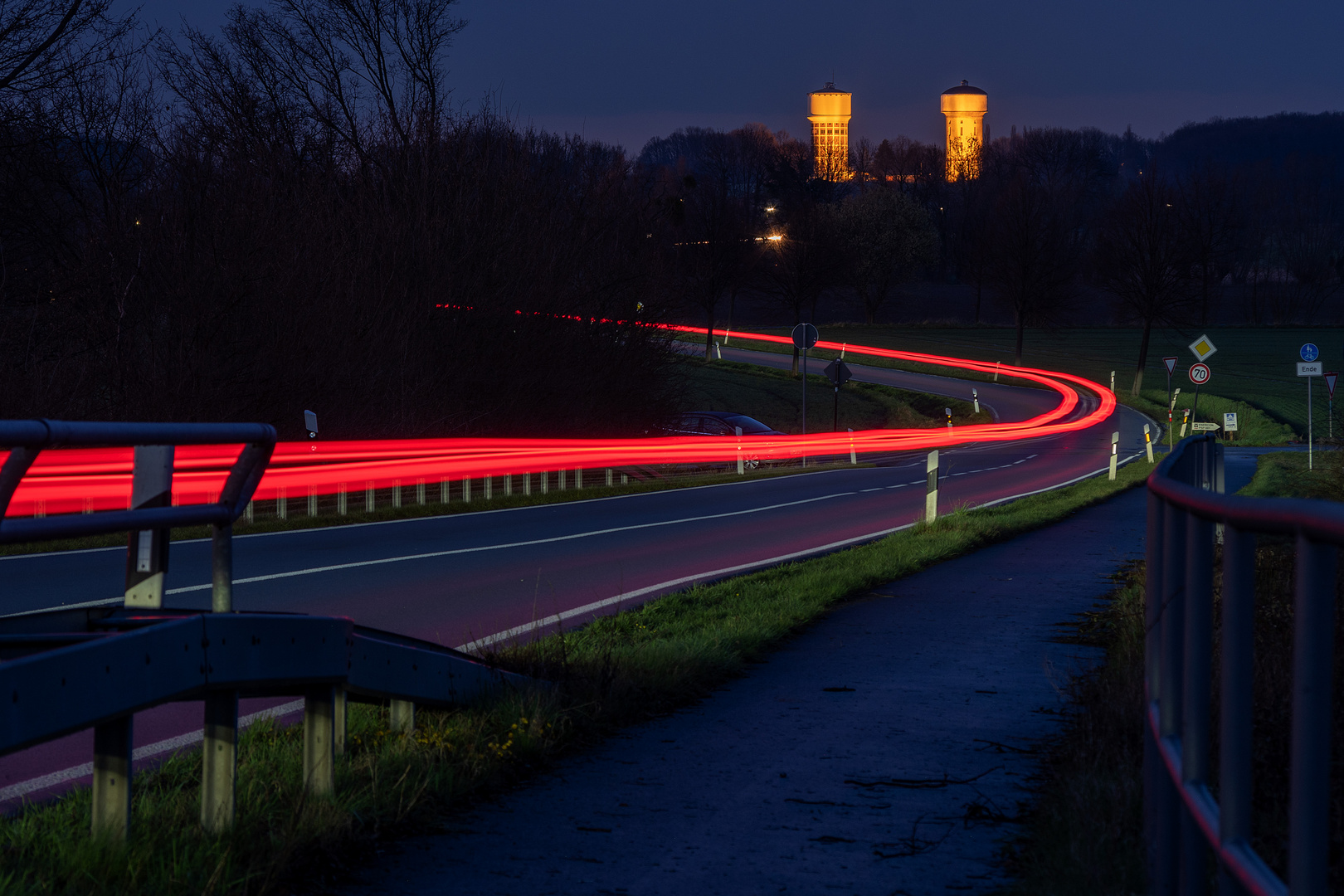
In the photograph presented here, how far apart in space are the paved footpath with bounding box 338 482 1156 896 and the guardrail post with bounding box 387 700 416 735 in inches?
23.5

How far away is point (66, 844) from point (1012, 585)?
10.1 m

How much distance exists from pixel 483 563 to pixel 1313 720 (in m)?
12.6

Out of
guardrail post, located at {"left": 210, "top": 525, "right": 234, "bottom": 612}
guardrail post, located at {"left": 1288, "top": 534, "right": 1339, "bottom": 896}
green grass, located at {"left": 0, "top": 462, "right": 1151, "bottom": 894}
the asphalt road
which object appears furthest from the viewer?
the asphalt road

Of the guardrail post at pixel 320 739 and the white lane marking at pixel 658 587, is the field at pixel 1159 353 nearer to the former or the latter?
the white lane marking at pixel 658 587

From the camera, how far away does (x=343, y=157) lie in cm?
3444

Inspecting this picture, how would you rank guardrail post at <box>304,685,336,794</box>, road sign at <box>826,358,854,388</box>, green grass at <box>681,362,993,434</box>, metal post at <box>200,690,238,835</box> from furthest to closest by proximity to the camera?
1. green grass at <box>681,362,993,434</box>
2. road sign at <box>826,358,854,388</box>
3. guardrail post at <box>304,685,336,794</box>
4. metal post at <box>200,690,238,835</box>

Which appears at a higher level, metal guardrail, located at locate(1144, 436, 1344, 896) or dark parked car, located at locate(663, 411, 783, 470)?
metal guardrail, located at locate(1144, 436, 1344, 896)

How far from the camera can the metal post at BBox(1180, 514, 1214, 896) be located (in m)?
3.40

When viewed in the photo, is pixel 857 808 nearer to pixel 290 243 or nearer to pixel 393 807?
pixel 393 807

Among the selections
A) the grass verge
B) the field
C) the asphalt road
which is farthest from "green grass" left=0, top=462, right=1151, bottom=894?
the field

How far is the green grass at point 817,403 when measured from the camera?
5906 cm

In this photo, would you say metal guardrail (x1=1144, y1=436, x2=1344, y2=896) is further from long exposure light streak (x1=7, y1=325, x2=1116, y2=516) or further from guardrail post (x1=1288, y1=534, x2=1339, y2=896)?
long exposure light streak (x1=7, y1=325, x2=1116, y2=516)

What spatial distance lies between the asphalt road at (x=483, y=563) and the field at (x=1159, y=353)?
152 feet

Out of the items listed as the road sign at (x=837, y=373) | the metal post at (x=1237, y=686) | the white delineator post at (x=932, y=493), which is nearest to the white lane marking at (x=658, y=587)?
the white delineator post at (x=932, y=493)
